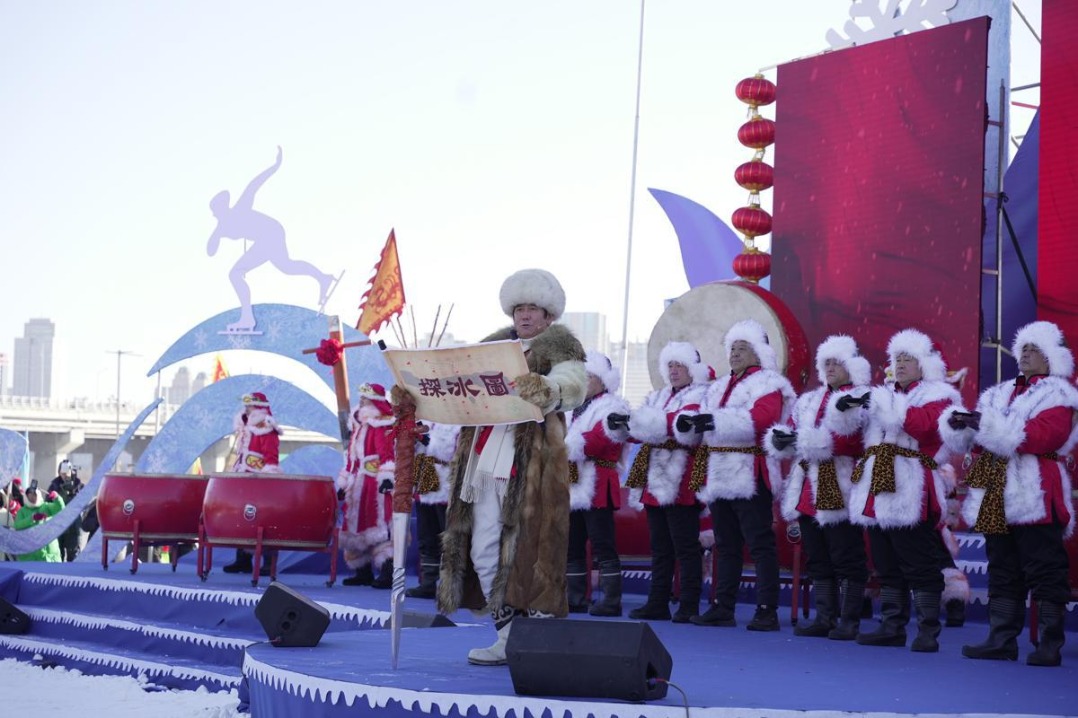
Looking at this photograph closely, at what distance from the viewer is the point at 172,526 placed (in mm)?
9852

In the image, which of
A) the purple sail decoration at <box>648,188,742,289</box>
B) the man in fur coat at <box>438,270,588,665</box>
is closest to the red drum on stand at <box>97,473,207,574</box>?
the purple sail decoration at <box>648,188,742,289</box>

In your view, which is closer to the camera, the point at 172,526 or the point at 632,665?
the point at 632,665

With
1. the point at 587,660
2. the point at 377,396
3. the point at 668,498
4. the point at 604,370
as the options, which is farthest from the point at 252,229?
the point at 587,660

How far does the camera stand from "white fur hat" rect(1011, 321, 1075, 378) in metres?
5.71

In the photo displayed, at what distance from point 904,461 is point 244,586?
4.90 meters

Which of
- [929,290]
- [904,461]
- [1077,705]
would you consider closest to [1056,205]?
[929,290]

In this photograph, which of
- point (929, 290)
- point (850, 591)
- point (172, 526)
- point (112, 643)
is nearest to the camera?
point (850, 591)

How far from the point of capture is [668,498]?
716 centimetres

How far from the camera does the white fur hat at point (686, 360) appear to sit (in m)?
7.51

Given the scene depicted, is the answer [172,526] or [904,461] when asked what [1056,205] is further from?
[172,526]

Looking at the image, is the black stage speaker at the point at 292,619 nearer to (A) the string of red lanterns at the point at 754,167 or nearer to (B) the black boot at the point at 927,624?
(B) the black boot at the point at 927,624

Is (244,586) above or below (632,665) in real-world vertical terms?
below

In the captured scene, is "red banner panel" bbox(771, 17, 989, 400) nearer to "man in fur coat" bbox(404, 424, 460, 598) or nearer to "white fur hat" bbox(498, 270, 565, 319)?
"man in fur coat" bbox(404, 424, 460, 598)

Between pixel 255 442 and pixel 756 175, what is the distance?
435 cm
